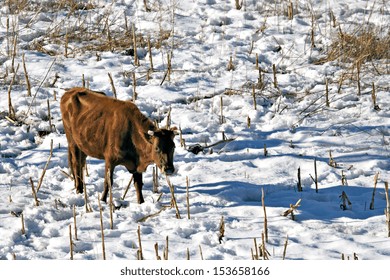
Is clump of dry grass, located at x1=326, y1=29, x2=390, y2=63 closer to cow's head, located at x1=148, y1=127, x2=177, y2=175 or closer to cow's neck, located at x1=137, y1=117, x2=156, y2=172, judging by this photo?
cow's neck, located at x1=137, y1=117, x2=156, y2=172

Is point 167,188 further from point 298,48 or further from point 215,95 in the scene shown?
point 298,48

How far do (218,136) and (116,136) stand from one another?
228cm

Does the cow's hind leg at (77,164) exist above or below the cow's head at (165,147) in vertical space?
below

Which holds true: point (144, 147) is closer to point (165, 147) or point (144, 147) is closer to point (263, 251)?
point (165, 147)

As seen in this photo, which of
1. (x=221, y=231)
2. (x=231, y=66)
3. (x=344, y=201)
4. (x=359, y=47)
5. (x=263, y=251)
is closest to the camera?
(x=263, y=251)

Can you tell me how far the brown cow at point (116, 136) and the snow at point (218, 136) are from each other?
0.39 m

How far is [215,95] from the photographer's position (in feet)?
43.5

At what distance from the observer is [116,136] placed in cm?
1004

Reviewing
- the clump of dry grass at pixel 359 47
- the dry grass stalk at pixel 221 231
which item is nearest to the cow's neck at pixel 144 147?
the dry grass stalk at pixel 221 231

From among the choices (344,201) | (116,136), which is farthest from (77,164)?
(344,201)

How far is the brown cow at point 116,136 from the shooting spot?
31.7 ft

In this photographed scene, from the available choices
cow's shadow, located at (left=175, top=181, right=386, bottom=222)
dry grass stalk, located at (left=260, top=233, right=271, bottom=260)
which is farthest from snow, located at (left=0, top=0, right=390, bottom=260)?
dry grass stalk, located at (left=260, top=233, right=271, bottom=260)

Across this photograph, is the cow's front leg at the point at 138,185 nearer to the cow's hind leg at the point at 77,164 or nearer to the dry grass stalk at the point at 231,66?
the cow's hind leg at the point at 77,164
